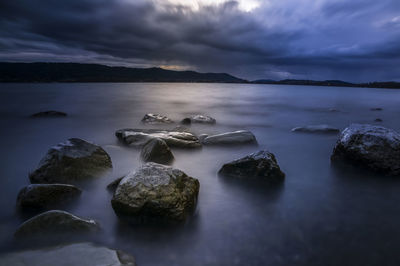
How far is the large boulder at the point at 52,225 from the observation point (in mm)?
2914

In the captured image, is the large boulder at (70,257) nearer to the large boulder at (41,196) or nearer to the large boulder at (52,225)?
the large boulder at (52,225)

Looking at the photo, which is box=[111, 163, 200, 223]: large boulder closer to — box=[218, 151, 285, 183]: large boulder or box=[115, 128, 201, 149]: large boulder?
box=[218, 151, 285, 183]: large boulder

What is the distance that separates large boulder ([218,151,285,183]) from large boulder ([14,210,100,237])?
9.23 ft

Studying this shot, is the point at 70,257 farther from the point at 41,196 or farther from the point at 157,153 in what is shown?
the point at 157,153

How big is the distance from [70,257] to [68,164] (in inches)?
90.8

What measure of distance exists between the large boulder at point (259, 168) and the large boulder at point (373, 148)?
176cm

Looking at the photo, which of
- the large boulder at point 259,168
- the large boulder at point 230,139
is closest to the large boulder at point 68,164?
the large boulder at point 259,168

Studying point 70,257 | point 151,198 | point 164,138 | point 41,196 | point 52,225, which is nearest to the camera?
point 70,257

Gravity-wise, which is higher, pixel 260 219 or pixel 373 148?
pixel 373 148

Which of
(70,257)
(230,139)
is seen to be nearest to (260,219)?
(70,257)

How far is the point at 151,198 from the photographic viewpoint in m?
3.23

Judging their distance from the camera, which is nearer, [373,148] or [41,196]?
[41,196]

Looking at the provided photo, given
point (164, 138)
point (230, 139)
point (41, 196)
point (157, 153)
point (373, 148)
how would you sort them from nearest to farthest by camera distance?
1. point (41, 196)
2. point (373, 148)
3. point (157, 153)
4. point (164, 138)
5. point (230, 139)

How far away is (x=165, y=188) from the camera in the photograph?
3.33 metres
